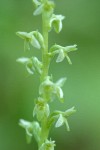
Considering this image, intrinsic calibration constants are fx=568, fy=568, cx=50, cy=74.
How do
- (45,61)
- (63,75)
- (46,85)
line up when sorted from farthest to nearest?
(63,75)
(45,61)
(46,85)

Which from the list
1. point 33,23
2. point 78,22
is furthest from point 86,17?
point 33,23

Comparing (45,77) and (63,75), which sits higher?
(63,75)

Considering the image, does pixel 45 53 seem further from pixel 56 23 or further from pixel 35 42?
pixel 56 23

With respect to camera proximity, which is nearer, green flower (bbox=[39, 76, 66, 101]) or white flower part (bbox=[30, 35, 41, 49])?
green flower (bbox=[39, 76, 66, 101])

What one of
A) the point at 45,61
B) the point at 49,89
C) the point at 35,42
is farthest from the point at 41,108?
the point at 35,42

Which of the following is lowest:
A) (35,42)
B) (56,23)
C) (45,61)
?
(45,61)

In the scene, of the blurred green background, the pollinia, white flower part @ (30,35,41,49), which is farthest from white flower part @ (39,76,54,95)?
the blurred green background

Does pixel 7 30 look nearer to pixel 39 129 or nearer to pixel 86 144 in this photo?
pixel 86 144

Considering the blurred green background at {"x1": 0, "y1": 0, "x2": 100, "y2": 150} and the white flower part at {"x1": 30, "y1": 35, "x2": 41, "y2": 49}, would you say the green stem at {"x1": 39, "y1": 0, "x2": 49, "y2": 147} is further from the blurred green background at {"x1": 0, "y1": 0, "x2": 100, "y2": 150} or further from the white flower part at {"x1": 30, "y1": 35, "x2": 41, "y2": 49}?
the blurred green background at {"x1": 0, "y1": 0, "x2": 100, "y2": 150}
